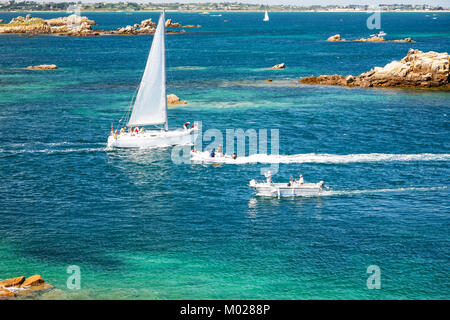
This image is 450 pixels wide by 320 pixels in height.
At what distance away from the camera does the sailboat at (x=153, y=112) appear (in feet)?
293

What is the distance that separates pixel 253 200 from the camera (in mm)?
66688

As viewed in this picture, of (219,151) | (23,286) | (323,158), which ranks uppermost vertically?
(219,151)

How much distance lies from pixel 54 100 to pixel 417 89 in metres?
88.6

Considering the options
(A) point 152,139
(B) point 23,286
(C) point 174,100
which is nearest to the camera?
(B) point 23,286

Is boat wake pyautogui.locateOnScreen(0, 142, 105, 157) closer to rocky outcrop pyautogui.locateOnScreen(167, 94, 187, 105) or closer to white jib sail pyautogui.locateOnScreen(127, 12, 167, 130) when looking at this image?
white jib sail pyautogui.locateOnScreen(127, 12, 167, 130)

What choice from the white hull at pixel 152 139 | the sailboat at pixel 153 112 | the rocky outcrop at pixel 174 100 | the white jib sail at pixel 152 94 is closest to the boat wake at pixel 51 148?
the white hull at pixel 152 139

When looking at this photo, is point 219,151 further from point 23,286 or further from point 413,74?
point 413,74

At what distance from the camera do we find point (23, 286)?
45.4 m

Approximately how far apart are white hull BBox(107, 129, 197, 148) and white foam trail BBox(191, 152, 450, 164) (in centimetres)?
703

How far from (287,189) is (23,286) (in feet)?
109

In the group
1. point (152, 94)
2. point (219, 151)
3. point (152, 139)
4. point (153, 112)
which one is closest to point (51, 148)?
point (152, 139)

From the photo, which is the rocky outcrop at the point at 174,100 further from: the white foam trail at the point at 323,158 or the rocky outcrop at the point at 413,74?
the rocky outcrop at the point at 413,74

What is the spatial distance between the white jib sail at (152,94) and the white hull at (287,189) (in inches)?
1196

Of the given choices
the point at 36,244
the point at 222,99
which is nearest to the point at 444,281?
the point at 36,244
